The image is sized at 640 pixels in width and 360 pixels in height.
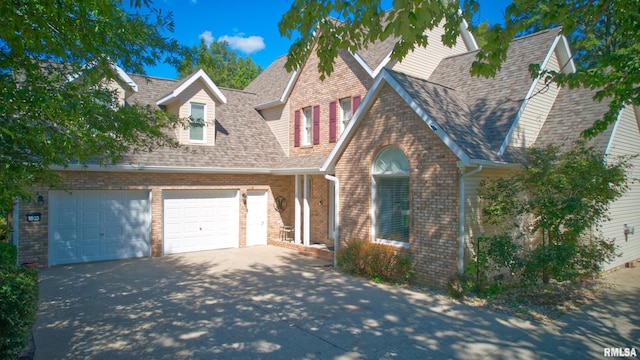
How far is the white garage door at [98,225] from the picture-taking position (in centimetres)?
1316

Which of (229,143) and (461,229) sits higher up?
(229,143)

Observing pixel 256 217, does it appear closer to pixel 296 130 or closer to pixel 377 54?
pixel 296 130

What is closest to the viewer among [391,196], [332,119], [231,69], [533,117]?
[391,196]

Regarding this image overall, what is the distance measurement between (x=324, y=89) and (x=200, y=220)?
23.5 ft

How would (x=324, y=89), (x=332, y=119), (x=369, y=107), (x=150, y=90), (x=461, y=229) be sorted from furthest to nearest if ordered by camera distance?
(x=150, y=90) → (x=324, y=89) → (x=332, y=119) → (x=369, y=107) → (x=461, y=229)

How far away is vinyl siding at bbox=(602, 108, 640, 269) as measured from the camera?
41.6 ft

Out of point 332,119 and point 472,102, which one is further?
point 332,119

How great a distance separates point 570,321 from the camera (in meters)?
7.98

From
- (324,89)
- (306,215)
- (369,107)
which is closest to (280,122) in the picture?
(324,89)

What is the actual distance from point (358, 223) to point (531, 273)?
489cm

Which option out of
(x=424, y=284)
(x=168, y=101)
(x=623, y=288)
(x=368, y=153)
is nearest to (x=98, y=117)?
(x=368, y=153)

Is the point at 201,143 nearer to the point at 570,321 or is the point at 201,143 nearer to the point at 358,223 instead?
the point at 358,223

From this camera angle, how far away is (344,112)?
16.3 meters

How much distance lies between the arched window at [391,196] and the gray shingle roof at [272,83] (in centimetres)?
895
